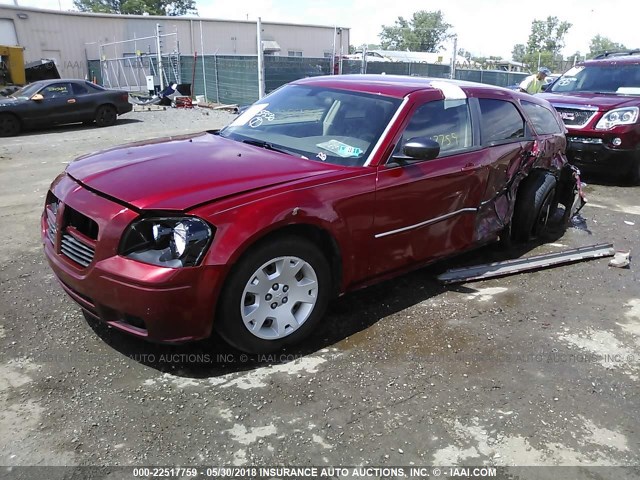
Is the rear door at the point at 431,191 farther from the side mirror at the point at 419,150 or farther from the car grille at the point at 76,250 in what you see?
the car grille at the point at 76,250

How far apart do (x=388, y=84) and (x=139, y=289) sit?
8.28ft

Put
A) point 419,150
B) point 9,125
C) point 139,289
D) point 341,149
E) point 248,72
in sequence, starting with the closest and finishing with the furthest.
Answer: point 139,289 → point 419,150 → point 341,149 → point 9,125 → point 248,72

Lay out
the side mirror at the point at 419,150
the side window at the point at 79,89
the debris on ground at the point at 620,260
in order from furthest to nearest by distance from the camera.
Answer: the side window at the point at 79,89 → the debris on ground at the point at 620,260 → the side mirror at the point at 419,150

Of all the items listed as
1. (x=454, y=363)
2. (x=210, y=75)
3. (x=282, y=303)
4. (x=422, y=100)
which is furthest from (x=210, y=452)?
(x=210, y=75)

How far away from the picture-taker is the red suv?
7.89 metres

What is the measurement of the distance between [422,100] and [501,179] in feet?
3.96

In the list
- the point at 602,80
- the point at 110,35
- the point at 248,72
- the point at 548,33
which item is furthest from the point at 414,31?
the point at 602,80

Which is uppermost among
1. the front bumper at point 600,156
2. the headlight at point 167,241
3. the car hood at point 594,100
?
the car hood at point 594,100

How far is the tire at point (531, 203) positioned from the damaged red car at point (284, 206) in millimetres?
263

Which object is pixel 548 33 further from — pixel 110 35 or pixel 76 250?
pixel 76 250

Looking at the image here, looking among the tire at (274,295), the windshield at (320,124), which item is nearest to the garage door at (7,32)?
the windshield at (320,124)

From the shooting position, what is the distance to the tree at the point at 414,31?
91500 mm

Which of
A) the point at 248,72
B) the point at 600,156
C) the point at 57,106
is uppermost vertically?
the point at 248,72

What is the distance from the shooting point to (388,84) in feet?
13.7
